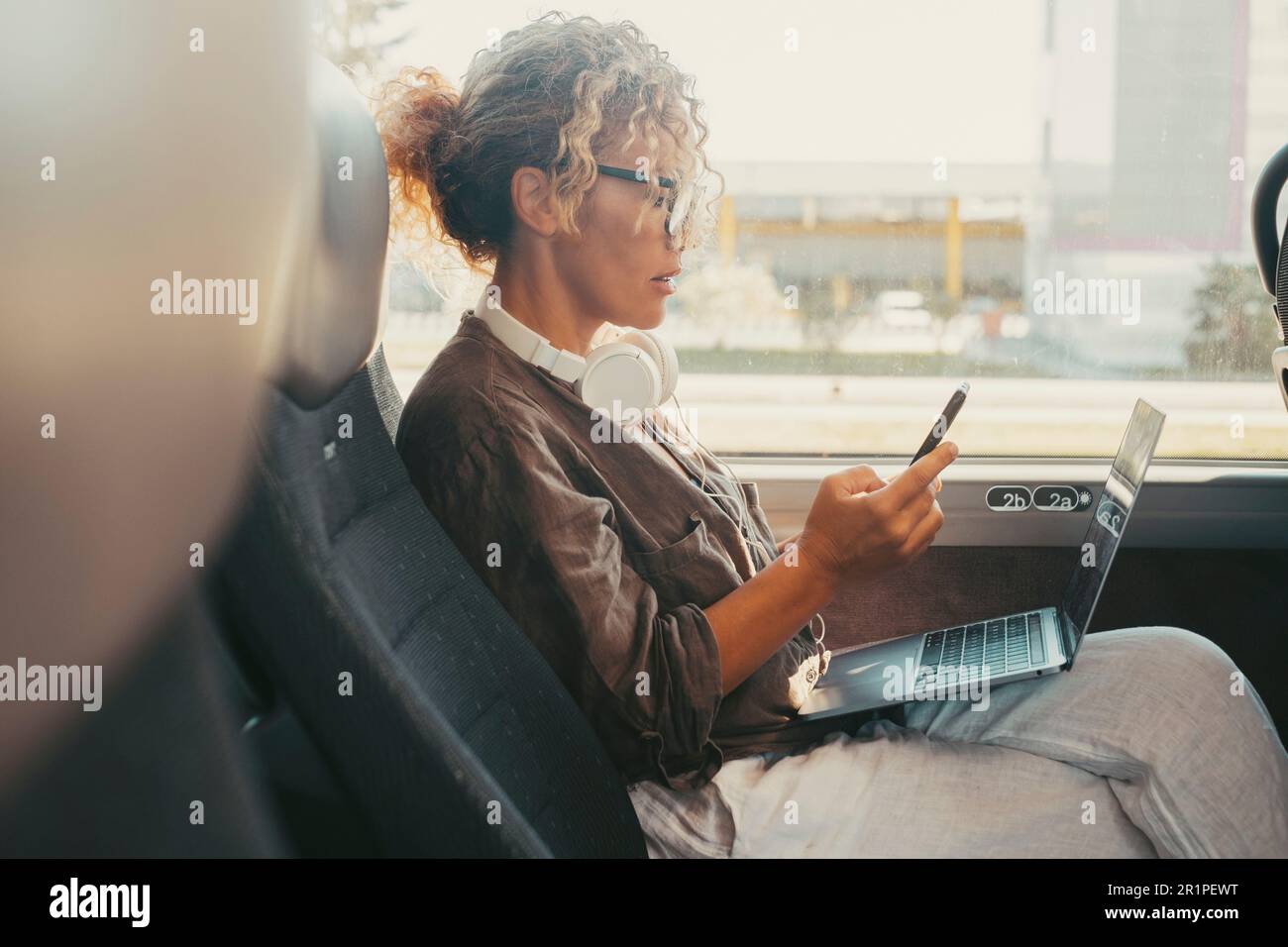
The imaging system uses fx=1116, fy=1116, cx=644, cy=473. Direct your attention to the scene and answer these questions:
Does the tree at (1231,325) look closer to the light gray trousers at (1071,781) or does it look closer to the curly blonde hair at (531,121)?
the light gray trousers at (1071,781)

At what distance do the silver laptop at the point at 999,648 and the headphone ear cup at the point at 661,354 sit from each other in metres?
0.40

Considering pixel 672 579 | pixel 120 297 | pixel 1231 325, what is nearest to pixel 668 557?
pixel 672 579

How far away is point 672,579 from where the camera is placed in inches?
44.5

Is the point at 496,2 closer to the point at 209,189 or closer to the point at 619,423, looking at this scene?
the point at 619,423

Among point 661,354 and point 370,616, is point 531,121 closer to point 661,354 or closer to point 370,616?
point 661,354

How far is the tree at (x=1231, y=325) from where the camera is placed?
177 cm

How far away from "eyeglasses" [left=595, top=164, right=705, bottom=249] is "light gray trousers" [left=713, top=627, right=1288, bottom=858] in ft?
1.88

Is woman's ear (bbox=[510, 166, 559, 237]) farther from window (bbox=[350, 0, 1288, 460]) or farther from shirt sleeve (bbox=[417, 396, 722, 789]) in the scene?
window (bbox=[350, 0, 1288, 460])

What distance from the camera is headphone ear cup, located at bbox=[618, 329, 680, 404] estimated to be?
1.36 m

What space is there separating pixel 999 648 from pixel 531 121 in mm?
777

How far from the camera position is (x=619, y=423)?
121 cm
